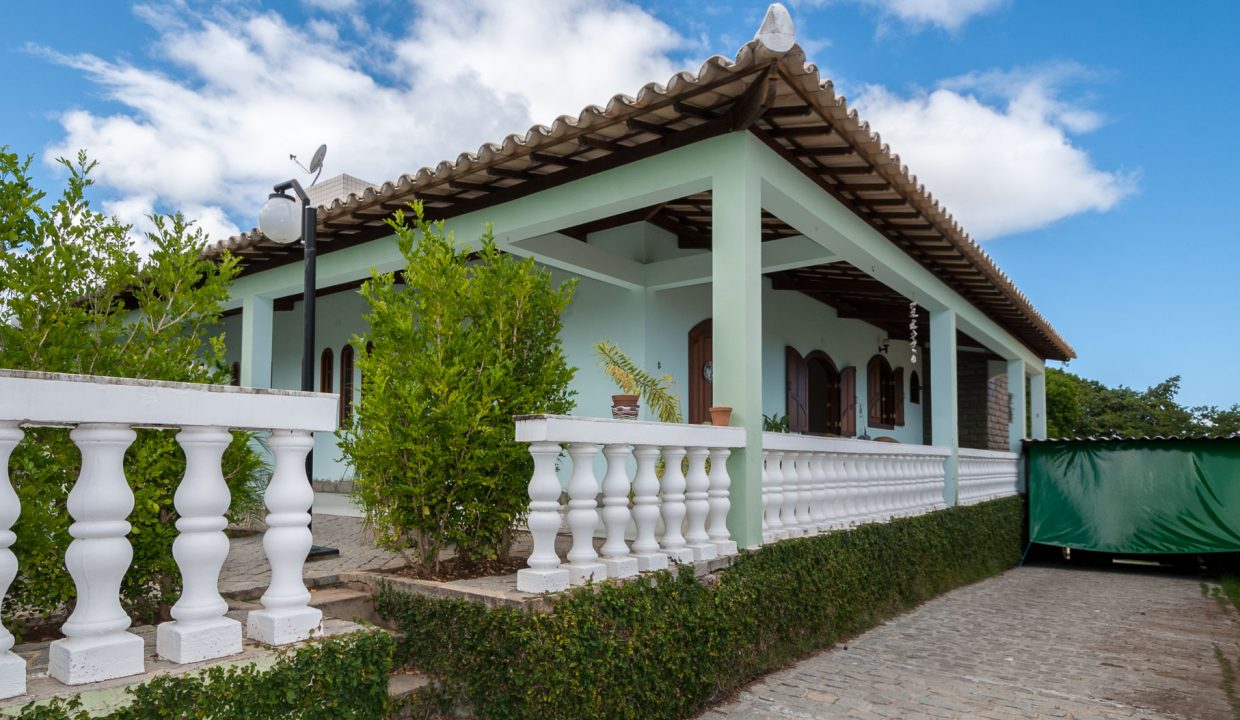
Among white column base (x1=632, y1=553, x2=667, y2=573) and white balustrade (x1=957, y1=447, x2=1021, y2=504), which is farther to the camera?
white balustrade (x1=957, y1=447, x2=1021, y2=504)

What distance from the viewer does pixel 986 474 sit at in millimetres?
10242

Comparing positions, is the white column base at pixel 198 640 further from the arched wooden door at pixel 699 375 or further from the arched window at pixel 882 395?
the arched window at pixel 882 395

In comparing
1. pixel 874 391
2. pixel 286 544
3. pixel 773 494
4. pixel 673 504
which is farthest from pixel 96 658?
pixel 874 391

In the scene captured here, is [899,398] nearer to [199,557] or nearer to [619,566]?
[619,566]

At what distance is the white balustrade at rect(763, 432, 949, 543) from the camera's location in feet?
16.8

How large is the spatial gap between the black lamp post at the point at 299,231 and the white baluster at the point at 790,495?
3.04 meters

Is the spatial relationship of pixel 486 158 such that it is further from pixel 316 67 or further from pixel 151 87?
pixel 151 87

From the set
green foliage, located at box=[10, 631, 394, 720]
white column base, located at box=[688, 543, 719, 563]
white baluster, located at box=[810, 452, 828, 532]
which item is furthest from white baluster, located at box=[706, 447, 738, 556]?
green foliage, located at box=[10, 631, 394, 720]

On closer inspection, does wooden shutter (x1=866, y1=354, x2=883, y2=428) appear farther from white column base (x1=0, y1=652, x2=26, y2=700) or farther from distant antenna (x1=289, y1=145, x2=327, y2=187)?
white column base (x1=0, y1=652, x2=26, y2=700)

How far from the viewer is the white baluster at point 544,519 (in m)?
3.44

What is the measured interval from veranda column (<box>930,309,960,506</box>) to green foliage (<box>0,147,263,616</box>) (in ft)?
25.0

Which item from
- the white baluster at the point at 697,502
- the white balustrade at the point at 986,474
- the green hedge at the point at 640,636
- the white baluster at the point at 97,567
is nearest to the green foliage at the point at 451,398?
the green hedge at the point at 640,636

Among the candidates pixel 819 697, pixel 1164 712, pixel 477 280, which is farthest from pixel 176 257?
pixel 1164 712

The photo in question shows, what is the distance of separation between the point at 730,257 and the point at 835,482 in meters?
2.19
